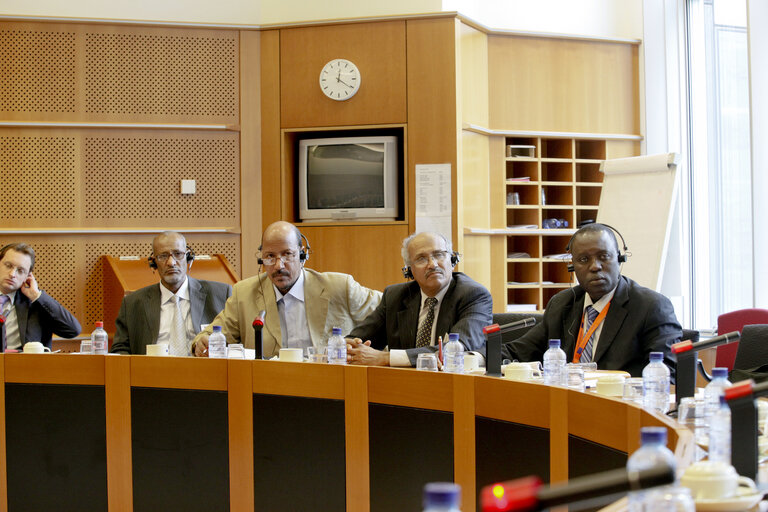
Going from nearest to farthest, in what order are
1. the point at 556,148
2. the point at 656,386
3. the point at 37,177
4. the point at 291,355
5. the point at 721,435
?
the point at 721,435 < the point at 656,386 < the point at 291,355 < the point at 37,177 < the point at 556,148

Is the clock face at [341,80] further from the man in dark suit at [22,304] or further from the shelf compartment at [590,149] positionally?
the man in dark suit at [22,304]

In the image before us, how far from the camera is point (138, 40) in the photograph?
6.74 meters

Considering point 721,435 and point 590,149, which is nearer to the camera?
point 721,435

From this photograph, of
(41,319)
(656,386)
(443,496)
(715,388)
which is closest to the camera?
(443,496)

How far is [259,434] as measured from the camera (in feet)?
10.8

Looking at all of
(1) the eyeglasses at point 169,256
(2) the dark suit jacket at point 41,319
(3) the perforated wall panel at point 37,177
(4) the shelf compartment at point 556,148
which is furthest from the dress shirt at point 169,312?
(4) the shelf compartment at point 556,148

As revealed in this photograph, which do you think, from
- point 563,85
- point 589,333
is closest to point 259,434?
point 589,333

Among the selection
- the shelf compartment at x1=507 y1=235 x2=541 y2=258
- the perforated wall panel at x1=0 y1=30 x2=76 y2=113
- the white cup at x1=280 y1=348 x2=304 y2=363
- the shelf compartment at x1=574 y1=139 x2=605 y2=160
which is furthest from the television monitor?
the white cup at x1=280 y1=348 x2=304 y2=363

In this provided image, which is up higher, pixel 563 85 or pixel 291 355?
pixel 563 85

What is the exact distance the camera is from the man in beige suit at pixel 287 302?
4.22m

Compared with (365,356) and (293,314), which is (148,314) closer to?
A: (293,314)

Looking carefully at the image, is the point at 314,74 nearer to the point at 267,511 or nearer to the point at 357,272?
the point at 357,272

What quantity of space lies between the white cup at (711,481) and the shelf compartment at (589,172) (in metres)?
5.97

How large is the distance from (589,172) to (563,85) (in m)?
0.74
